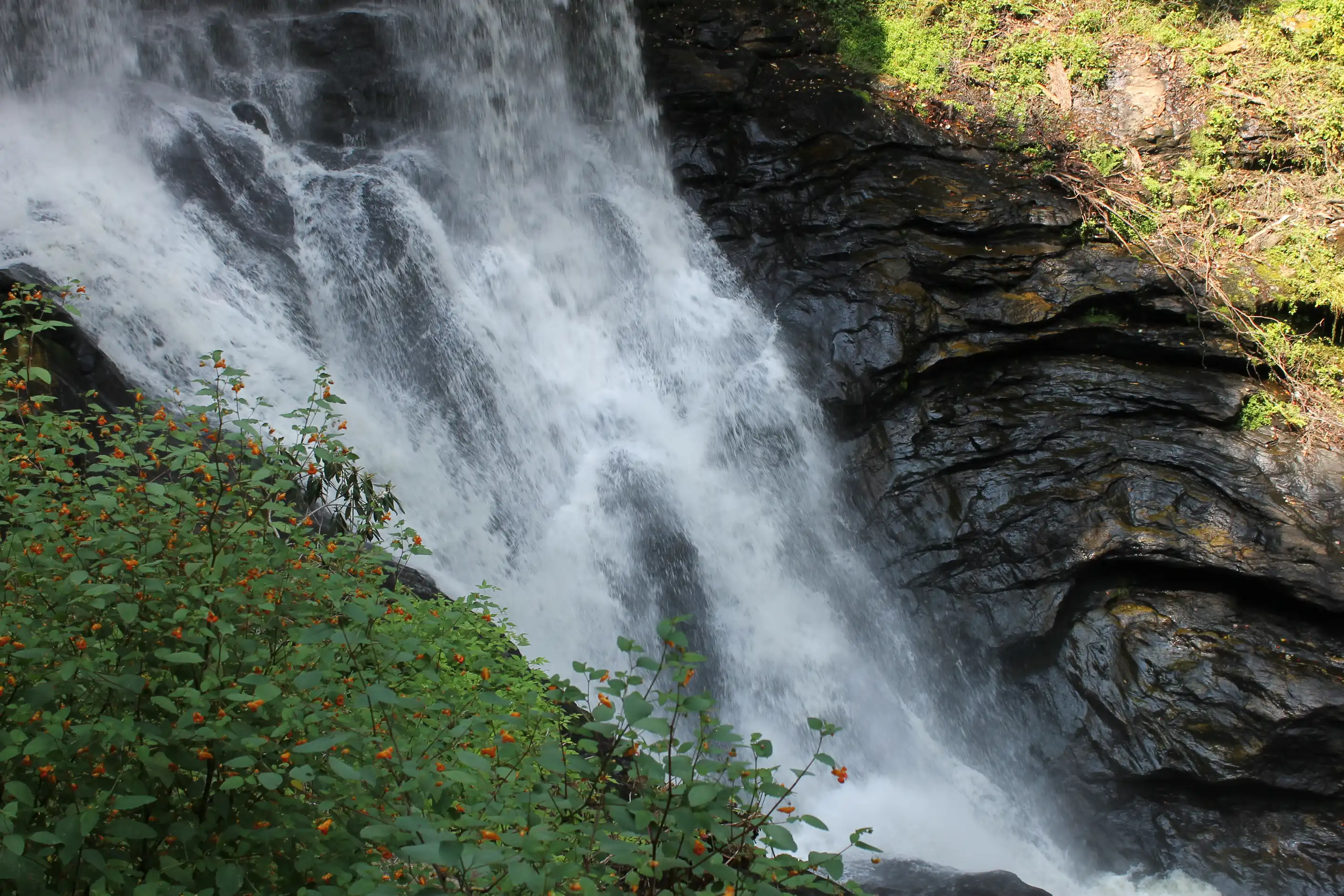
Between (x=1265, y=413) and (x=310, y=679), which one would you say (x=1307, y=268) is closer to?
(x=1265, y=413)

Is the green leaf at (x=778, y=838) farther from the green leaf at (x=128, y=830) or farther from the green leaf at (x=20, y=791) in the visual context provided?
the green leaf at (x=20, y=791)

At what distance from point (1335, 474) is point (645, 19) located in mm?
8464

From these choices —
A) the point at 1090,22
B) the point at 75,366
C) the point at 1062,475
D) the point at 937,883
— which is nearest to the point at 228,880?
the point at 75,366

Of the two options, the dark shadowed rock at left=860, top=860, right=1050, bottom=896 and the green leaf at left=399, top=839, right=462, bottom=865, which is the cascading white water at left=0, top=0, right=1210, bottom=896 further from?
the green leaf at left=399, top=839, right=462, bottom=865

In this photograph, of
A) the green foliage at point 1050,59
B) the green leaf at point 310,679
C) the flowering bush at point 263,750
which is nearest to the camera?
the flowering bush at point 263,750

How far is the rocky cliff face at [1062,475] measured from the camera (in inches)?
240

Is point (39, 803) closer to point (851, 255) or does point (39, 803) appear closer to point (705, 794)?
point (705, 794)

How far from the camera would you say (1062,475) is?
716 centimetres

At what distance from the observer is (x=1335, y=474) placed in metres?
6.89

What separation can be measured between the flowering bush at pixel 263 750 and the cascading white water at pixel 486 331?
3930mm

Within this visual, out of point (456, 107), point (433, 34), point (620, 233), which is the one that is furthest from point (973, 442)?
point (433, 34)

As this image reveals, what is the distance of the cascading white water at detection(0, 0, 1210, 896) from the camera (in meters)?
6.27

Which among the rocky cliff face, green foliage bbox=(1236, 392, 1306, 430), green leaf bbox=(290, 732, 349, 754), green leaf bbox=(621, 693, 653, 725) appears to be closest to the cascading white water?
the rocky cliff face

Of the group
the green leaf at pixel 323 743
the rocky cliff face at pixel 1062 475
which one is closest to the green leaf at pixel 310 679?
the green leaf at pixel 323 743
